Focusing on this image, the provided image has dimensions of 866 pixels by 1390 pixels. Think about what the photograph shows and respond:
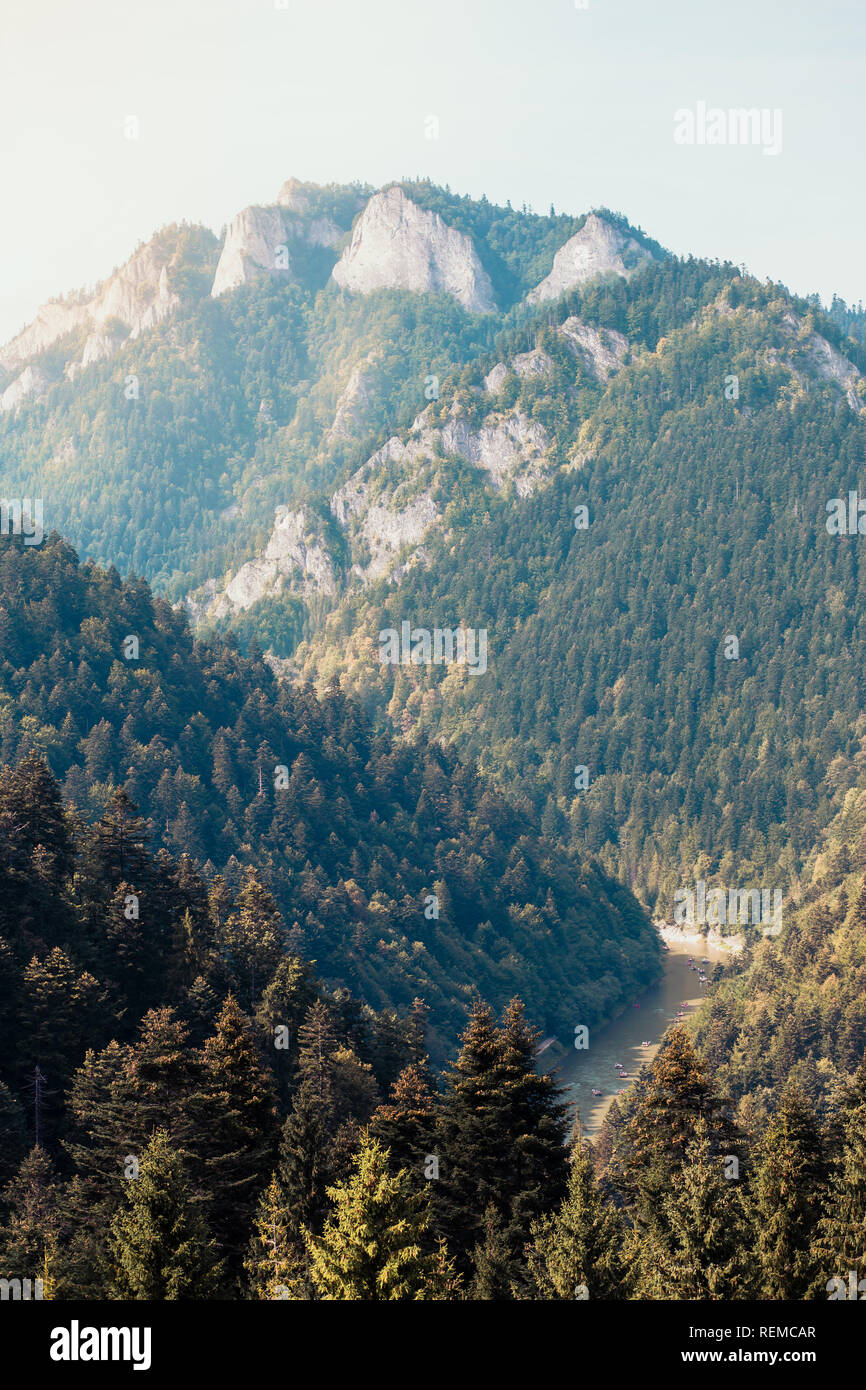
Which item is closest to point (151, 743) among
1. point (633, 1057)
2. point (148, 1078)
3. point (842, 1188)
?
point (633, 1057)

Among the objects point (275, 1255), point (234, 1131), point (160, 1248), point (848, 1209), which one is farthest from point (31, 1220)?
point (848, 1209)

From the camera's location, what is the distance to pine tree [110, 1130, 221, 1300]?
43.5 metres

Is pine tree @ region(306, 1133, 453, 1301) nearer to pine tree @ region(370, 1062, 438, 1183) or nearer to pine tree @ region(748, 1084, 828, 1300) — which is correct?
pine tree @ region(748, 1084, 828, 1300)

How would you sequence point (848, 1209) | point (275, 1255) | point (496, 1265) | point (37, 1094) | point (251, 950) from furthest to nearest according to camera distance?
point (251, 950) < point (37, 1094) < point (848, 1209) < point (496, 1265) < point (275, 1255)

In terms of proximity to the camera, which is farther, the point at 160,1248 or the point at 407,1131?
the point at 407,1131

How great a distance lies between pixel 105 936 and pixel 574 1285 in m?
50.9

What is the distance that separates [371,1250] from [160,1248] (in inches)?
253

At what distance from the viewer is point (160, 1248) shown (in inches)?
1753

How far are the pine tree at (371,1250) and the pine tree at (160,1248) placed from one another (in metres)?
3.66

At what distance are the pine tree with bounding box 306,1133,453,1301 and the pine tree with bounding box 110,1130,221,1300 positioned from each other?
3.66m

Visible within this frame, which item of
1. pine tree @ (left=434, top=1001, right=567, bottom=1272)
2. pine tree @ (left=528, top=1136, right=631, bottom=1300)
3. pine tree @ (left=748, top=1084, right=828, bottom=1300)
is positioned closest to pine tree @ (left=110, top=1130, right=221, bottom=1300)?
pine tree @ (left=528, top=1136, right=631, bottom=1300)

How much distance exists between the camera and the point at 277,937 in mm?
104938

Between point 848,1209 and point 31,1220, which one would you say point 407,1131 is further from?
point 848,1209

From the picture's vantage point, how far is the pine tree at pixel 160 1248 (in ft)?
143
